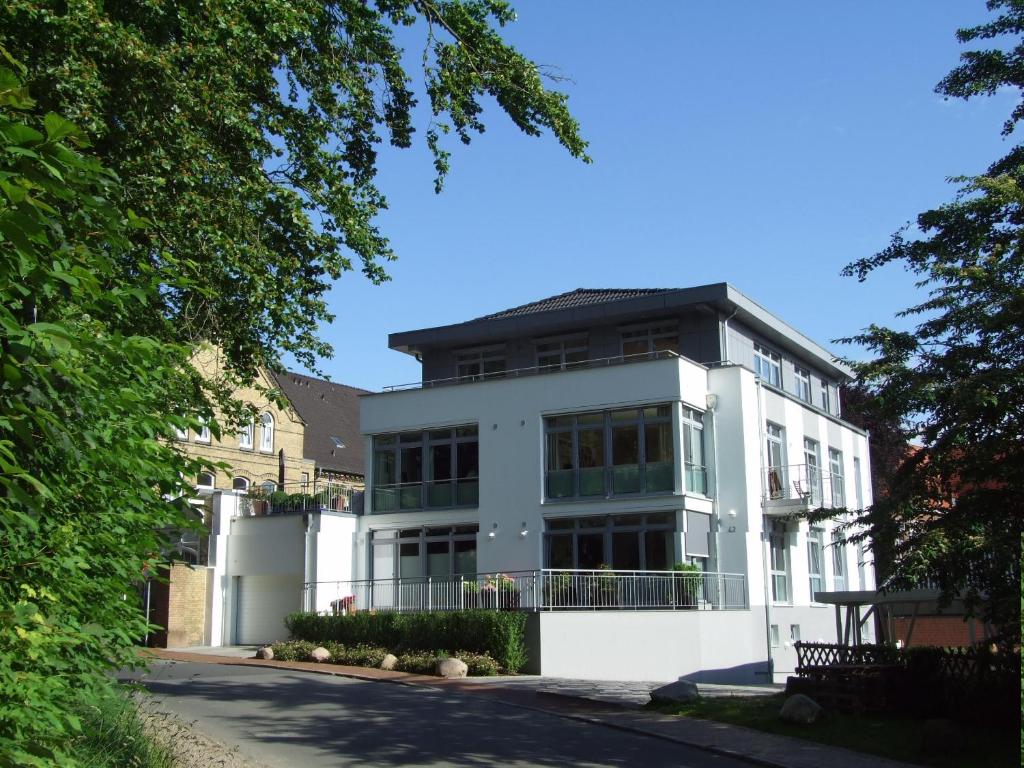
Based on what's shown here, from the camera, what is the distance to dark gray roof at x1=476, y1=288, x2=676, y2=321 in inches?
1256

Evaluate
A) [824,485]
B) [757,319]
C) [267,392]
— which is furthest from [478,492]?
[267,392]

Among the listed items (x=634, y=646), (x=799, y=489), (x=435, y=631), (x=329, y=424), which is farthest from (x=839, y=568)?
(x=329, y=424)

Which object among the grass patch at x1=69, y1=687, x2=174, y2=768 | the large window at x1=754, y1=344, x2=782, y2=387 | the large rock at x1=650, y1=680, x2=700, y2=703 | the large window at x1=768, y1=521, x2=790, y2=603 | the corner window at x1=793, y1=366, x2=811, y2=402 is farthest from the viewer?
the corner window at x1=793, y1=366, x2=811, y2=402

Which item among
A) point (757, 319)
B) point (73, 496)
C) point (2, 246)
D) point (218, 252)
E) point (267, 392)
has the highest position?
point (757, 319)

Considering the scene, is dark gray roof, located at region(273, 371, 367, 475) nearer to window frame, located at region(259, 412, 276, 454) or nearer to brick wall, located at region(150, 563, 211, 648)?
window frame, located at region(259, 412, 276, 454)

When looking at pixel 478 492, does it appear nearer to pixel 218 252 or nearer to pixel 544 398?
pixel 544 398

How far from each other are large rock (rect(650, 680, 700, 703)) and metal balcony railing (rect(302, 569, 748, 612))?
6.67 meters

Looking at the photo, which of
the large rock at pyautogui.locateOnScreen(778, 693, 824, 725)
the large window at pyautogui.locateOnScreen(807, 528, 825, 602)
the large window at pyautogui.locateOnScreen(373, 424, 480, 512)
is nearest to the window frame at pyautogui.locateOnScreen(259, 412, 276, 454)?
the large window at pyautogui.locateOnScreen(373, 424, 480, 512)

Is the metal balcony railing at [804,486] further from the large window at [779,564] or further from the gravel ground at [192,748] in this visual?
the gravel ground at [192,748]

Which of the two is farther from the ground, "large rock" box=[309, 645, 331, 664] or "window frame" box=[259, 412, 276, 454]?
"window frame" box=[259, 412, 276, 454]

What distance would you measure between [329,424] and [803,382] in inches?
1042

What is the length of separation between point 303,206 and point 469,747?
6.86 metres

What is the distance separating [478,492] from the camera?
29.7 m

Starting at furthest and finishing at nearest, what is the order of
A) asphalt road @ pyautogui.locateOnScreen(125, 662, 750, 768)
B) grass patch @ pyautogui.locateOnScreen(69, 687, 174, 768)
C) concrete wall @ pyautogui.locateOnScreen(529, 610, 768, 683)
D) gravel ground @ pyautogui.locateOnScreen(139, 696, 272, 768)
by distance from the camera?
1. concrete wall @ pyautogui.locateOnScreen(529, 610, 768, 683)
2. asphalt road @ pyautogui.locateOnScreen(125, 662, 750, 768)
3. gravel ground @ pyautogui.locateOnScreen(139, 696, 272, 768)
4. grass patch @ pyautogui.locateOnScreen(69, 687, 174, 768)
